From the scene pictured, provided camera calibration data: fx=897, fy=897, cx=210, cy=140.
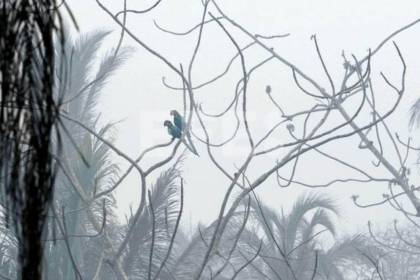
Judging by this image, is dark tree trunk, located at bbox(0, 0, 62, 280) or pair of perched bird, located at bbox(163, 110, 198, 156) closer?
dark tree trunk, located at bbox(0, 0, 62, 280)

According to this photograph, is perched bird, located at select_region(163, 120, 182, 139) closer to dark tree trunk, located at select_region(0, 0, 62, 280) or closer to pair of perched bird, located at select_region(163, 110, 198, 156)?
pair of perched bird, located at select_region(163, 110, 198, 156)

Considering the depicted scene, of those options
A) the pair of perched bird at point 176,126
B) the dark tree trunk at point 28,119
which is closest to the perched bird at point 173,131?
the pair of perched bird at point 176,126

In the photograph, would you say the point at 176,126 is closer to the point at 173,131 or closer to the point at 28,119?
the point at 173,131

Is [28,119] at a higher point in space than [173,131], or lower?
lower

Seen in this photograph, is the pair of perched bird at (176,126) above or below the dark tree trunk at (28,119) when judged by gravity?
above

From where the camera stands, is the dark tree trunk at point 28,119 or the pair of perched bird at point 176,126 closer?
the dark tree trunk at point 28,119

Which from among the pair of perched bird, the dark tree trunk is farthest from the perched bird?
the dark tree trunk

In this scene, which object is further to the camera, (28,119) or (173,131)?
(173,131)

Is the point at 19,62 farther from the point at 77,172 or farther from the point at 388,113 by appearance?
the point at 77,172

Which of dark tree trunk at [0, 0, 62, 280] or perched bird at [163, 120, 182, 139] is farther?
perched bird at [163, 120, 182, 139]

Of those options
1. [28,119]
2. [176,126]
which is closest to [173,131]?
[176,126]

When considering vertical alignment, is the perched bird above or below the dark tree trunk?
above

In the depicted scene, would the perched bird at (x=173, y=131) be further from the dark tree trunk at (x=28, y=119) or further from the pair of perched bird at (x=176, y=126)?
the dark tree trunk at (x=28, y=119)

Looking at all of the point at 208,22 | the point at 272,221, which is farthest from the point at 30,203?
the point at 272,221
